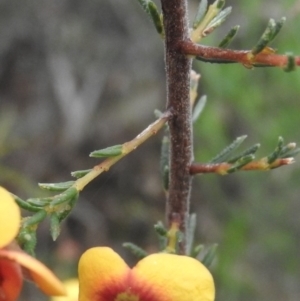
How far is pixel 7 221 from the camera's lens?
100 cm

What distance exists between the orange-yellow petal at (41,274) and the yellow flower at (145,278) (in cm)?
16

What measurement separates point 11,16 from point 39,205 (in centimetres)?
411

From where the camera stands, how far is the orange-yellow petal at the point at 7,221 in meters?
0.99

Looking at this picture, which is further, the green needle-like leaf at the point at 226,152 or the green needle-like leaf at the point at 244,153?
the green needle-like leaf at the point at 226,152

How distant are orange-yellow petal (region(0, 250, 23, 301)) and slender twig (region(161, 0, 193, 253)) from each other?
522 millimetres

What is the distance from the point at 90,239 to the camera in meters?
4.87

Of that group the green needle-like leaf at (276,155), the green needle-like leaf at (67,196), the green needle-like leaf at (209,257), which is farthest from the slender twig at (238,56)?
the green needle-like leaf at (209,257)

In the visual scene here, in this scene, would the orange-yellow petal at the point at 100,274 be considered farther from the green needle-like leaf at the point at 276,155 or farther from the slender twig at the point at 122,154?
the green needle-like leaf at the point at 276,155

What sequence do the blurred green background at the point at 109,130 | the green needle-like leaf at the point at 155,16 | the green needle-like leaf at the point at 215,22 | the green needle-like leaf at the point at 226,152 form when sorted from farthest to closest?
1. the blurred green background at the point at 109,130
2. the green needle-like leaf at the point at 226,152
3. the green needle-like leaf at the point at 215,22
4. the green needle-like leaf at the point at 155,16

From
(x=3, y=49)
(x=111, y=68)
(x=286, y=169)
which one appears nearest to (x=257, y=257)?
(x=286, y=169)

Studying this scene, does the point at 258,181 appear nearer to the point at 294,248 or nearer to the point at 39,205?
the point at 294,248

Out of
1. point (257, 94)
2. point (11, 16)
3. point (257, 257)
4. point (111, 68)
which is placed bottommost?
point (257, 257)

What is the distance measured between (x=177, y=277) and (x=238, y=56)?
44 centimetres

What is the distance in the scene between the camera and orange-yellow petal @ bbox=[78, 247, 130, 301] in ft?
3.73
